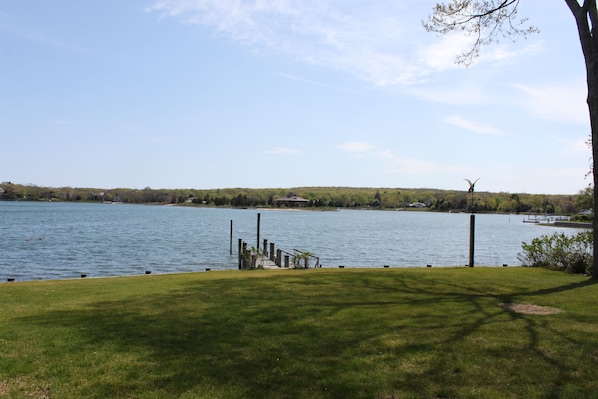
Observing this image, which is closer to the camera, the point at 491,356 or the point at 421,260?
the point at 491,356

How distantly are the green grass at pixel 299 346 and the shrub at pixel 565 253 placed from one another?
724cm

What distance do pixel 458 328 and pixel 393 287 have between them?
4.09 meters

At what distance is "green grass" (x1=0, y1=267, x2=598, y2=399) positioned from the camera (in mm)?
4926

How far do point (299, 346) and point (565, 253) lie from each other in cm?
1523

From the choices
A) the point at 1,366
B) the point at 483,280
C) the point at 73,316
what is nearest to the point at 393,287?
the point at 483,280

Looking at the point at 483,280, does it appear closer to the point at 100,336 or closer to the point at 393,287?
the point at 393,287

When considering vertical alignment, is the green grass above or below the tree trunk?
below

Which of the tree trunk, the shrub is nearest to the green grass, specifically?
the tree trunk

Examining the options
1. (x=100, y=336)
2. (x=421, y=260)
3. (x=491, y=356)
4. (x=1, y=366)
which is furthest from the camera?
(x=421, y=260)

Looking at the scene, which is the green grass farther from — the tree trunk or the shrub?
the shrub

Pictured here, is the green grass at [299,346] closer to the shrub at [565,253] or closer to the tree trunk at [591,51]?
the tree trunk at [591,51]

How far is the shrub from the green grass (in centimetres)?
724

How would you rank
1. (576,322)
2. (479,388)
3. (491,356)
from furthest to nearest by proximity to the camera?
1. (576,322)
2. (491,356)
3. (479,388)

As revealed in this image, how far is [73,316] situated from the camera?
805cm
